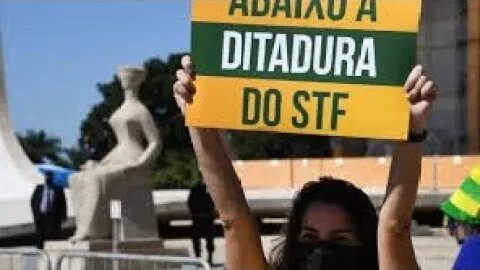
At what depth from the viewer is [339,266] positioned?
287 centimetres

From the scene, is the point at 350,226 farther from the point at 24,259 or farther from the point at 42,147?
the point at 42,147

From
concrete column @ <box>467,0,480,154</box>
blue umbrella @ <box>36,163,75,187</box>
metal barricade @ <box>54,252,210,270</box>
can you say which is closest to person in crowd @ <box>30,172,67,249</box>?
blue umbrella @ <box>36,163,75,187</box>

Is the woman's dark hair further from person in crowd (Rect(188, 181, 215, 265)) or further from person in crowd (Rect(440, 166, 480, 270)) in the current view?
person in crowd (Rect(188, 181, 215, 265))

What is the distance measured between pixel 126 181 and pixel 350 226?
50.4 feet

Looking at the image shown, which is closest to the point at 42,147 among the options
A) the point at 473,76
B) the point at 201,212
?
the point at 473,76

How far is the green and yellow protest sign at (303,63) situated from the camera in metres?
3.09

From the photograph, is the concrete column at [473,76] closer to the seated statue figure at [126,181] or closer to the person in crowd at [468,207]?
the seated statue figure at [126,181]

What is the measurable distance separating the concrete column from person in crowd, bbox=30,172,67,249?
2910 cm

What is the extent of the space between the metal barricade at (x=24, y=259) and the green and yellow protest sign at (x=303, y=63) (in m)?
6.25

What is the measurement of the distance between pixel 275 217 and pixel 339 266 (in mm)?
27523

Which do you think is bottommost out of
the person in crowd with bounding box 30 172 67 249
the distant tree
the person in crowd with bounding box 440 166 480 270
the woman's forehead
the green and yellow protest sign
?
the distant tree

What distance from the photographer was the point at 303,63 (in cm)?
317

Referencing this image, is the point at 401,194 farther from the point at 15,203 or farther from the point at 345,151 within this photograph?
the point at 345,151

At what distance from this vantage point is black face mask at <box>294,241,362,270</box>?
9.39 feet
